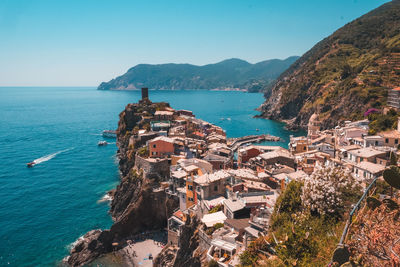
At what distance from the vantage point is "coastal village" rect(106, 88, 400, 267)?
19.4 meters

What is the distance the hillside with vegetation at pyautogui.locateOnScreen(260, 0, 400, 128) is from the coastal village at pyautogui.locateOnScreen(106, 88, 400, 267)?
2981 cm

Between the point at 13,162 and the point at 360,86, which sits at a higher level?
the point at 360,86

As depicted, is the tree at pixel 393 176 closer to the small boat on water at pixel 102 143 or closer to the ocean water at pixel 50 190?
the ocean water at pixel 50 190

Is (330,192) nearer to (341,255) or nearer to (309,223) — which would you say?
(309,223)

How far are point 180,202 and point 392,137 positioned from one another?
29.4 m

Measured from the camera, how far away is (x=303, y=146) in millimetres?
45469

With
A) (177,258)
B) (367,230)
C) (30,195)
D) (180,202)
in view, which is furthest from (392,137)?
(30,195)

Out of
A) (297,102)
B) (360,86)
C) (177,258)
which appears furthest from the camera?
(297,102)

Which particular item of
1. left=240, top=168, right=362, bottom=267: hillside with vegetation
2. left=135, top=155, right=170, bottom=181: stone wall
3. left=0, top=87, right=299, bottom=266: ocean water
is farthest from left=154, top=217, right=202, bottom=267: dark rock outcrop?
left=0, top=87, right=299, bottom=266: ocean water

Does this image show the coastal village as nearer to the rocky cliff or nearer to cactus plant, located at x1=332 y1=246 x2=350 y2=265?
the rocky cliff

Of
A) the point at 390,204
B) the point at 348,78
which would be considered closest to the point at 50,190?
the point at 390,204

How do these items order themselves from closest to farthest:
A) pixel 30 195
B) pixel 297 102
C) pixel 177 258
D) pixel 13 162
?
pixel 177 258, pixel 30 195, pixel 13 162, pixel 297 102

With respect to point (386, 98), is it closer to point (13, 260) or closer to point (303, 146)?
point (303, 146)

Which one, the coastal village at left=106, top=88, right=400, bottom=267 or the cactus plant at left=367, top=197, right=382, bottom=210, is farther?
the coastal village at left=106, top=88, right=400, bottom=267
